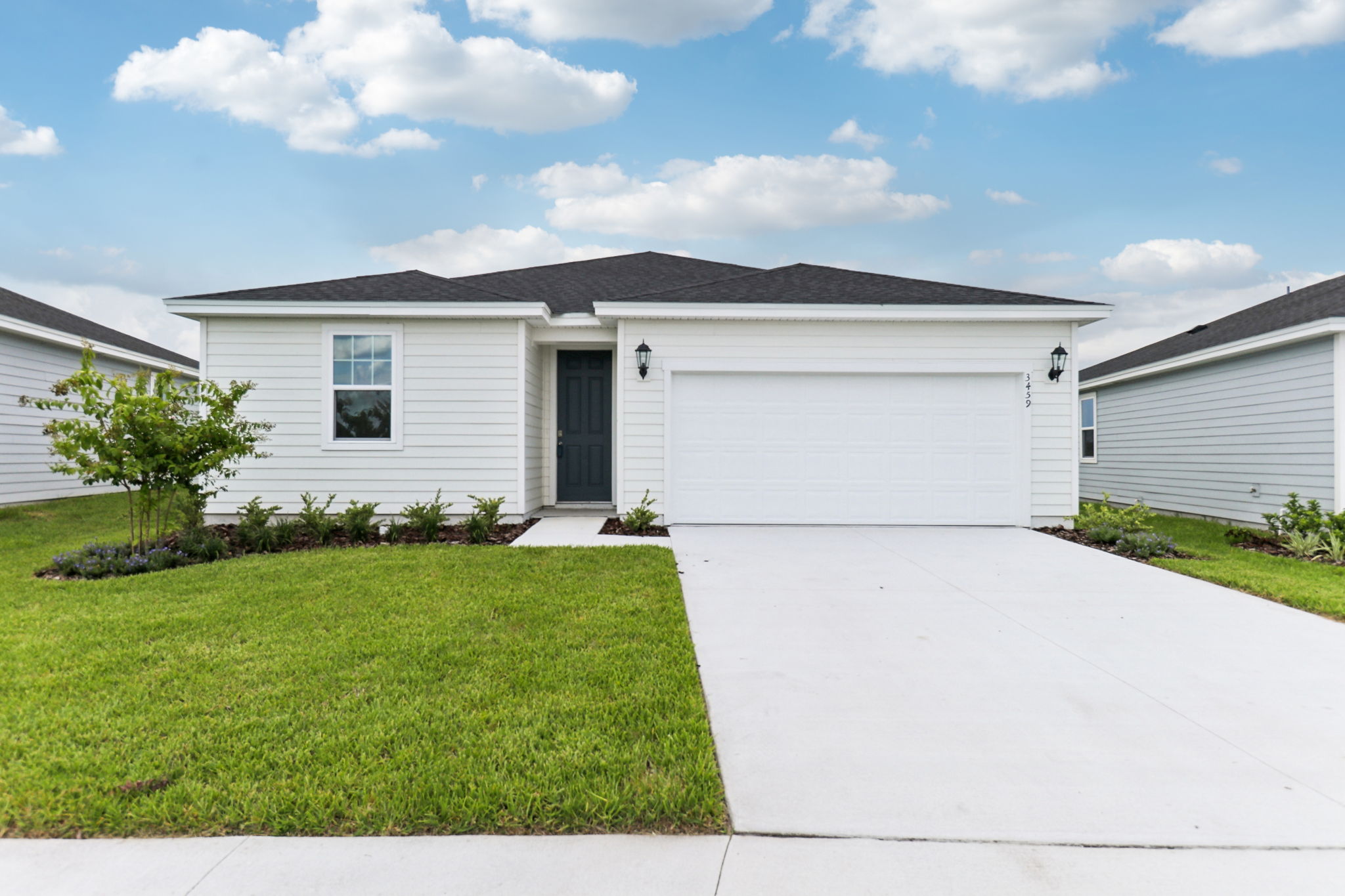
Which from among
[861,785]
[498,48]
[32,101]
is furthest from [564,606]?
[32,101]

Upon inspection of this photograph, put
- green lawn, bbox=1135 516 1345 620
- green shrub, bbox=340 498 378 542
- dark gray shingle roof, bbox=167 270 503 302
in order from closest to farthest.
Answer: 1. green lawn, bbox=1135 516 1345 620
2. green shrub, bbox=340 498 378 542
3. dark gray shingle roof, bbox=167 270 503 302

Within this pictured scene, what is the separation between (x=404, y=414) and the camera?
892 centimetres

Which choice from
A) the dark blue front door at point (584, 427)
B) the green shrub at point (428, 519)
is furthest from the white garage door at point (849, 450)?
the green shrub at point (428, 519)

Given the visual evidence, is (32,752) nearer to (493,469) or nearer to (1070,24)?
(493,469)

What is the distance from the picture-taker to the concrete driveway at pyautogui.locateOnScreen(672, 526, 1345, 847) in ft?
7.34

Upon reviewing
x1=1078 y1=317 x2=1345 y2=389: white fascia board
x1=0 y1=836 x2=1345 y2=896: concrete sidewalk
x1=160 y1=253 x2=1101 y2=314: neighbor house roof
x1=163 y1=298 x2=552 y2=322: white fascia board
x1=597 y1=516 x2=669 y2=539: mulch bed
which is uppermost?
x1=160 y1=253 x2=1101 y2=314: neighbor house roof

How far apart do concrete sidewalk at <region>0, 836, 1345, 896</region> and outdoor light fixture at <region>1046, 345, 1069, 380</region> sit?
7689mm

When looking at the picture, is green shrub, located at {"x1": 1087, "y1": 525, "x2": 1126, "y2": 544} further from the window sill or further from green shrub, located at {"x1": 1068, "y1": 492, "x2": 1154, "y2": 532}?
the window sill

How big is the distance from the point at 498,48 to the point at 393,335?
5694 mm

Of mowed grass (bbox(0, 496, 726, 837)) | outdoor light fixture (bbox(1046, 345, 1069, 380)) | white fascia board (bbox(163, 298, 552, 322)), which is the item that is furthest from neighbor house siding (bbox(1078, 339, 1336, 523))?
white fascia board (bbox(163, 298, 552, 322))

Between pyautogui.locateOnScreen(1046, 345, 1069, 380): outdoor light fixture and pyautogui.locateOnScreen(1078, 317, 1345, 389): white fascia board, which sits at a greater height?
pyautogui.locateOnScreen(1078, 317, 1345, 389): white fascia board

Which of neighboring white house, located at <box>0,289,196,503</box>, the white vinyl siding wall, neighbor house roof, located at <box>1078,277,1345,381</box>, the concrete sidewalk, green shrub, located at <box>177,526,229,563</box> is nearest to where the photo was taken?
the concrete sidewalk

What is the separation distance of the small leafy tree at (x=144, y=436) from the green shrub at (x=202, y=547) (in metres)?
0.27

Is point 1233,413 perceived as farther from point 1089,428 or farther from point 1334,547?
point 1089,428
